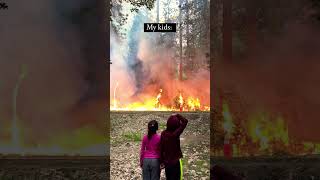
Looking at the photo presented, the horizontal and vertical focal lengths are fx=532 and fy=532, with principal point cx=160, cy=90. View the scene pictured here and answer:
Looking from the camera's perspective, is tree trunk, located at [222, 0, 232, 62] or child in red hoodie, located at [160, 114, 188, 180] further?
tree trunk, located at [222, 0, 232, 62]

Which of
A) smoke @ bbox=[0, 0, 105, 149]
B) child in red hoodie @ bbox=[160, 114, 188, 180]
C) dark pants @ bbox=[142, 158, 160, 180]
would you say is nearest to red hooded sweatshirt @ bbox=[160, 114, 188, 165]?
child in red hoodie @ bbox=[160, 114, 188, 180]

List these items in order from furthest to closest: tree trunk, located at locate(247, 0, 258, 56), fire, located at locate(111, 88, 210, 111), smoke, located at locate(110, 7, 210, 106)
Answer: fire, located at locate(111, 88, 210, 111) → smoke, located at locate(110, 7, 210, 106) → tree trunk, located at locate(247, 0, 258, 56)

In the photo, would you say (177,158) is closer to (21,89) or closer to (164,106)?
(164,106)

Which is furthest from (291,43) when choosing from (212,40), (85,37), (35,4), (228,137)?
(35,4)

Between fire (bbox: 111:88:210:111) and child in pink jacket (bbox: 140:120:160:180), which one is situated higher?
fire (bbox: 111:88:210:111)

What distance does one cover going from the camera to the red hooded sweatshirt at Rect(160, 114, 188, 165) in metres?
7.62

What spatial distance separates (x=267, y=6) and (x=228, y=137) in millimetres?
2718

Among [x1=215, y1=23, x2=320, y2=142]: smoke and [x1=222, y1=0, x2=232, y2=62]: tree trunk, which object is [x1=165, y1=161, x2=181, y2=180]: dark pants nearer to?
[x1=215, y1=23, x2=320, y2=142]: smoke

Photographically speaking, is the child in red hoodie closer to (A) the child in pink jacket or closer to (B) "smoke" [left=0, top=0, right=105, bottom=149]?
(A) the child in pink jacket

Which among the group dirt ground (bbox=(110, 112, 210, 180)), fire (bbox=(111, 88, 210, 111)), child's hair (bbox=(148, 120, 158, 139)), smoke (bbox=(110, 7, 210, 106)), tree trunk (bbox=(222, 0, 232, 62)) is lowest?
dirt ground (bbox=(110, 112, 210, 180))

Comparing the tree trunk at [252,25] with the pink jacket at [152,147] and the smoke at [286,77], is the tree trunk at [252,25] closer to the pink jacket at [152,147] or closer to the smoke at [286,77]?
the smoke at [286,77]

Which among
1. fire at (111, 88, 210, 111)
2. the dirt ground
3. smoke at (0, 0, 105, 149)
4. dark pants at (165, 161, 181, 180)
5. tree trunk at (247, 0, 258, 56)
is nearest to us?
dark pants at (165, 161, 181, 180)

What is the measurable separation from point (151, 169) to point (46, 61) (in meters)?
3.66

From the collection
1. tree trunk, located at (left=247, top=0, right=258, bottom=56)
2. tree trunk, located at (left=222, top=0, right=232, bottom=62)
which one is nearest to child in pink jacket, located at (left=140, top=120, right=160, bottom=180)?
tree trunk, located at (left=222, top=0, right=232, bottom=62)
